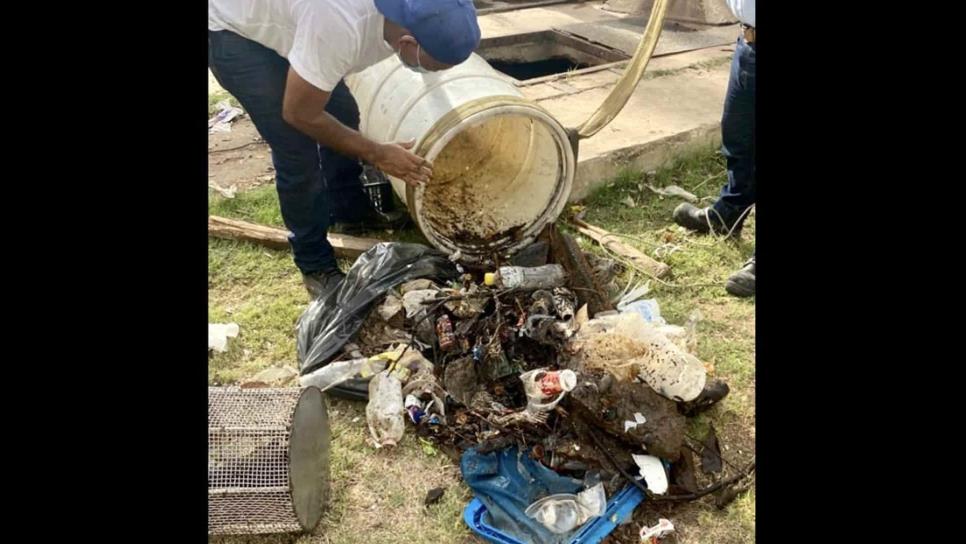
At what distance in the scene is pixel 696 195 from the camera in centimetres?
539

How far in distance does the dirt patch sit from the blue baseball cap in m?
2.73

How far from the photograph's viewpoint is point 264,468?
289cm

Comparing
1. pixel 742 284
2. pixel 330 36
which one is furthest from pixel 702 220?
pixel 330 36

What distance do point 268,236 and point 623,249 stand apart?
82.8 inches

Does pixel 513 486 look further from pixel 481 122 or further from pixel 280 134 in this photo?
pixel 280 134

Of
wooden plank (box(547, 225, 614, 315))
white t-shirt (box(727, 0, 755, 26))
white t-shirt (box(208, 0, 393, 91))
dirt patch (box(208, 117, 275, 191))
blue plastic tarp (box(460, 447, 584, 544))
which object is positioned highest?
white t-shirt (box(727, 0, 755, 26))

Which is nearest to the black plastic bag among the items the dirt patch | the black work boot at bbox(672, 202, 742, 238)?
the black work boot at bbox(672, 202, 742, 238)

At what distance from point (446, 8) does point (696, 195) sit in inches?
110

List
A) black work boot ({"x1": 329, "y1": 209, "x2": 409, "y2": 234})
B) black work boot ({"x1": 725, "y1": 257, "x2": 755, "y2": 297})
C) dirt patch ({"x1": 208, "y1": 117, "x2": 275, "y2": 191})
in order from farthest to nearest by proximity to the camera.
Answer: dirt patch ({"x1": 208, "y1": 117, "x2": 275, "y2": 191}), black work boot ({"x1": 329, "y1": 209, "x2": 409, "y2": 234}), black work boot ({"x1": 725, "y1": 257, "x2": 755, "y2": 297})

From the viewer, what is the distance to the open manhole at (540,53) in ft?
25.4

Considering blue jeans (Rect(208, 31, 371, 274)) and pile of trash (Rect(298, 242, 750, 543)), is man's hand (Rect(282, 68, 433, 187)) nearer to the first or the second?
blue jeans (Rect(208, 31, 371, 274))

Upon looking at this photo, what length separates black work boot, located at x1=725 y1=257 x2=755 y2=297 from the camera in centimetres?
436

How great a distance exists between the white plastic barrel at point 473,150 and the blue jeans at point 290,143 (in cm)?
29
